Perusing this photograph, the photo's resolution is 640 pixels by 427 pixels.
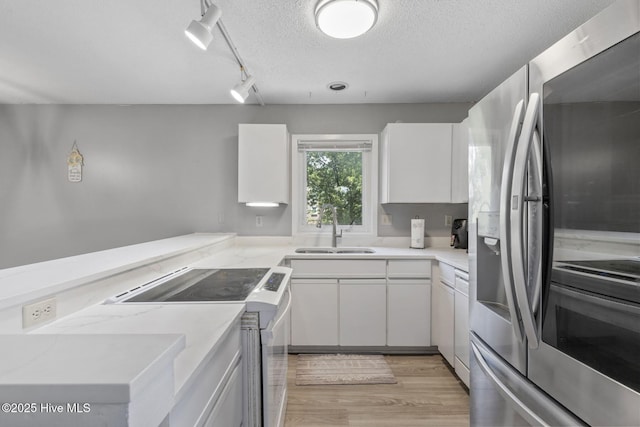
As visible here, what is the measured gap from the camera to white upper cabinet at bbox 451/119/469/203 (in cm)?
258

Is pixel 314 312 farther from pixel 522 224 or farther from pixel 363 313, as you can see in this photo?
pixel 522 224

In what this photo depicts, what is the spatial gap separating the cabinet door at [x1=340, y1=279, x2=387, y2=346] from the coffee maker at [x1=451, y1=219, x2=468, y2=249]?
924 millimetres

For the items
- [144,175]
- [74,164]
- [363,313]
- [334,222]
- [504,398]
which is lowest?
[363,313]

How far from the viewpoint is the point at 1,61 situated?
2.22m

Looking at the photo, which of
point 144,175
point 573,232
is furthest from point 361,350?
point 144,175

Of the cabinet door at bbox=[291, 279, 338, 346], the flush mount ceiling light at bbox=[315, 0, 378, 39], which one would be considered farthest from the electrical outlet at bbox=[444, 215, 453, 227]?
the flush mount ceiling light at bbox=[315, 0, 378, 39]

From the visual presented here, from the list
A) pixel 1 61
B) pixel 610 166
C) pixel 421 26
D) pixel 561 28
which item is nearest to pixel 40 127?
pixel 1 61

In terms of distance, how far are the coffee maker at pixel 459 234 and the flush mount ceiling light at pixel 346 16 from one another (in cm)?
193

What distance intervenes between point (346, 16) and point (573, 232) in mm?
1445

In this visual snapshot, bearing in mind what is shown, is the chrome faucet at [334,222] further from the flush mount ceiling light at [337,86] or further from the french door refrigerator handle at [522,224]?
the french door refrigerator handle at [522,224]

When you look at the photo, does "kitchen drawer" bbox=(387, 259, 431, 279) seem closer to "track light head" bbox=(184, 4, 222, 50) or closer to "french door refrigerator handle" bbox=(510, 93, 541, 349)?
"french door refrigerator handle" bbox=(510, 93, 541, 349)

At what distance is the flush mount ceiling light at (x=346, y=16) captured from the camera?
150 centimetres

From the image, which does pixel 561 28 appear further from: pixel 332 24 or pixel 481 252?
pixel 481 252

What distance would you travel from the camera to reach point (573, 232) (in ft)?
2.66
